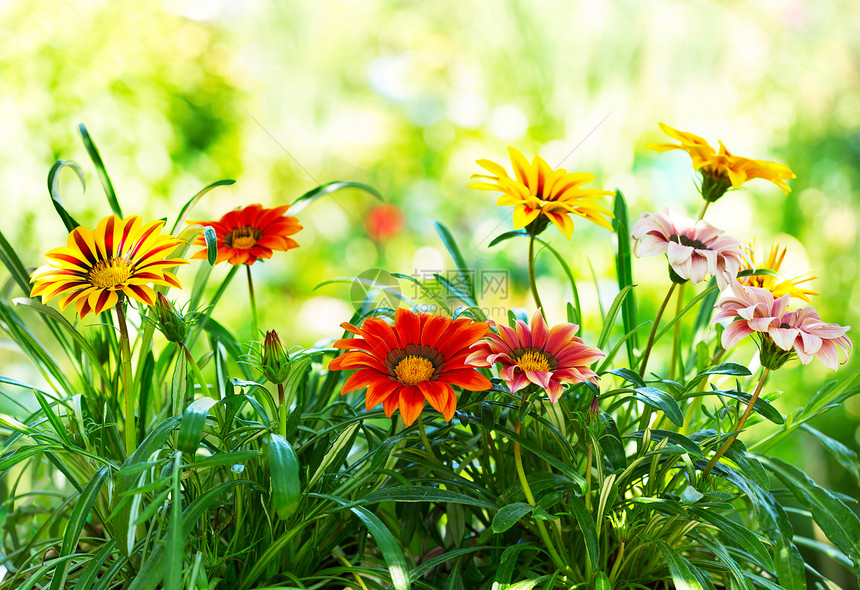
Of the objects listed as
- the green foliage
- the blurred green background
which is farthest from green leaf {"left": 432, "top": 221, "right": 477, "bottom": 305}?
the blurred green background

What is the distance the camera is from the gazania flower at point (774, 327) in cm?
45

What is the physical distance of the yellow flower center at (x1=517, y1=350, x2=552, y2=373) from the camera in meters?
0.46

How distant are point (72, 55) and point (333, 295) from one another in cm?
106

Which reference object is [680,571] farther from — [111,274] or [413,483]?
[111,274]

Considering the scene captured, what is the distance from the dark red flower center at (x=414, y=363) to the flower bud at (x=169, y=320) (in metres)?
0.16

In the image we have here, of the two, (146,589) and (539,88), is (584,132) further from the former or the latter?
(146,589)

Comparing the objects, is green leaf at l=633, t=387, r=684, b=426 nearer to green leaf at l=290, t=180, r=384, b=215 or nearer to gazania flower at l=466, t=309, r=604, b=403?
gazania flower at l=466, t=309, r=604, b=403

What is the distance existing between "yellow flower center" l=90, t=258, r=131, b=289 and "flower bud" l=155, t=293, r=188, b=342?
0.03 meters

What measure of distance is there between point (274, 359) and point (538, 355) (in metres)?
0.20

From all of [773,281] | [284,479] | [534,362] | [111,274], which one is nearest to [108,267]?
[111,274]

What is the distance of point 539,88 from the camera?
6.27 ft

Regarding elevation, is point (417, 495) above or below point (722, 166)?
below

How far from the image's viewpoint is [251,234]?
23.0 inches

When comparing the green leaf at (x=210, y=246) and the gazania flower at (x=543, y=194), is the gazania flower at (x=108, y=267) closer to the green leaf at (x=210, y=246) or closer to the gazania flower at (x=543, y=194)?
the green leaf at (x=210, y=246)
